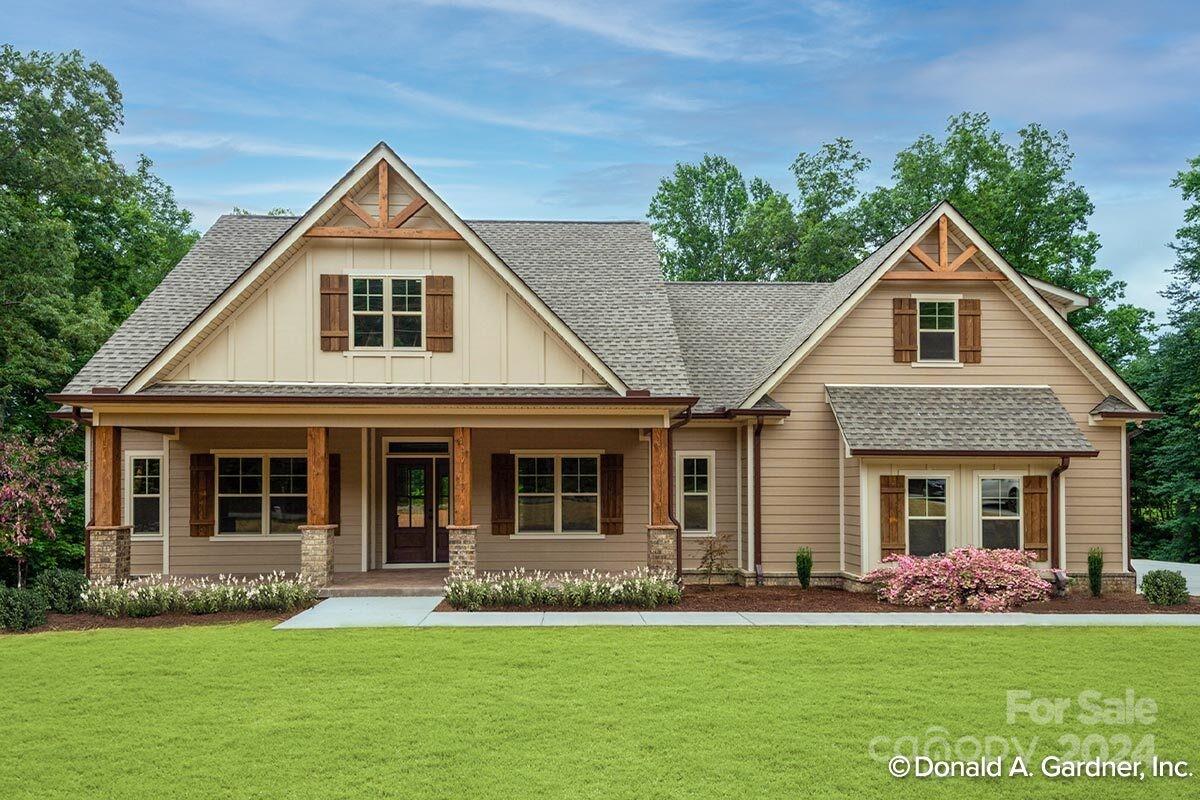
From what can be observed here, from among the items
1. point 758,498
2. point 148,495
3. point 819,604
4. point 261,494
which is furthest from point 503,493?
point 148,495

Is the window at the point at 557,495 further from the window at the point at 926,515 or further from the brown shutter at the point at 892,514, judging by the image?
the window at the point at 926,515

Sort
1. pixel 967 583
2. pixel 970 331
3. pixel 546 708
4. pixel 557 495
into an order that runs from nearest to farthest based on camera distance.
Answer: pixel 546 708
pixel 967 583
pixel 970 331
pixel 557 495

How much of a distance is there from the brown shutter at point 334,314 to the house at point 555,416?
0.13 ft

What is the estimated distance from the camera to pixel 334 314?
15.4 m

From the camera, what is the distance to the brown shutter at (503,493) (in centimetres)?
1722

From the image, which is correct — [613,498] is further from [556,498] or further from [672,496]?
[672,496]

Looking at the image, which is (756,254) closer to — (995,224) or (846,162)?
(846,162)

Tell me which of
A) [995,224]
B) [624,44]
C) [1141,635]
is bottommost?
[1141,635]

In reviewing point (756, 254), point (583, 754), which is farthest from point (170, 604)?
point (756, 254)

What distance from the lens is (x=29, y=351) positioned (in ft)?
70.9

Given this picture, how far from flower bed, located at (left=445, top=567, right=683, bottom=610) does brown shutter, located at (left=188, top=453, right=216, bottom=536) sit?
545cm

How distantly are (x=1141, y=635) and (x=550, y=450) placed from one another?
9.84m

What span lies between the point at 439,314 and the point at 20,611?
733cm

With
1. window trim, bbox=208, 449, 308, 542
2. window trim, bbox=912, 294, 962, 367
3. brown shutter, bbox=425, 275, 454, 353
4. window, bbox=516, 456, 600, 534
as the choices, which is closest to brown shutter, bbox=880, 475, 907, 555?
window trim, bbox=912, 294, 962, 367
